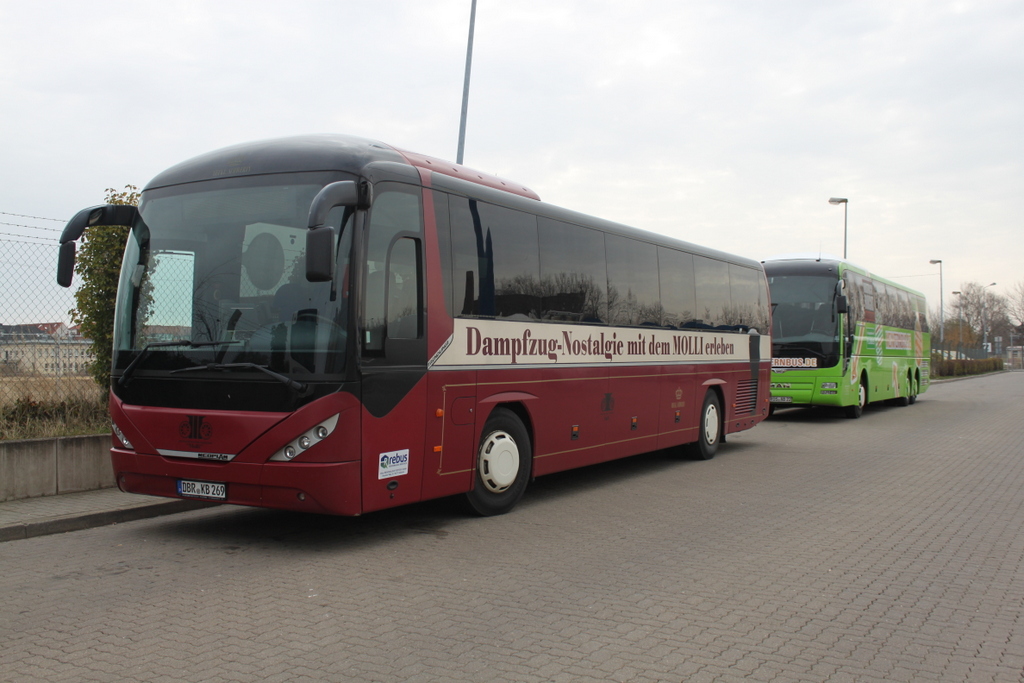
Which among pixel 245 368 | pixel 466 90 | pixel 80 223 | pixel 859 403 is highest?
pixel 466 90

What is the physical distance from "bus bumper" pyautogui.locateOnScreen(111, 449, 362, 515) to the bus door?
6.8 inches

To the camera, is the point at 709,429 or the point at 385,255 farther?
the point at 709,429

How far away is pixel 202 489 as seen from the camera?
7121 millimetres

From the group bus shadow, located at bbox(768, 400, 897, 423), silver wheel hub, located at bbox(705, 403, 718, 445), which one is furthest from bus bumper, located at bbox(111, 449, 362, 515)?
bus shadow, located at bbox(768, 400, 897, 423)

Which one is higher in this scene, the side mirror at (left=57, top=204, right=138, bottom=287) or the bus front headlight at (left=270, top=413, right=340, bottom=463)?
the side mirror at (left=57, top=204, right=138, bottom=287)

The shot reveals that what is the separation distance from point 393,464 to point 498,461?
1612mm

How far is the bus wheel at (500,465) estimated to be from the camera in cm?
850

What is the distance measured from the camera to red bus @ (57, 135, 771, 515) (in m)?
6.85

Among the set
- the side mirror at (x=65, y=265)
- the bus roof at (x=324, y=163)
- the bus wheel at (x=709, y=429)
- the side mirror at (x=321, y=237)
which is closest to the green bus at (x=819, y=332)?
the bus wheel at (x=709, y=429)

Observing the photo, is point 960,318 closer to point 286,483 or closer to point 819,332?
point 819,332

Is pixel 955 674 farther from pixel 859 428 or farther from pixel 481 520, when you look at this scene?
pixel 859 428

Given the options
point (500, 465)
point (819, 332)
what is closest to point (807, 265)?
point (819, 332)

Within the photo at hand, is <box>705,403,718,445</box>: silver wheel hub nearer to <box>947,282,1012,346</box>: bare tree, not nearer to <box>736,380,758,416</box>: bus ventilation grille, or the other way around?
<box>736,380,758,416</box>: bus ventilation grille

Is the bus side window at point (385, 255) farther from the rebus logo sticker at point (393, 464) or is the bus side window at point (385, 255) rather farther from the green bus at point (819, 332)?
the green bus at point (819, 332)
